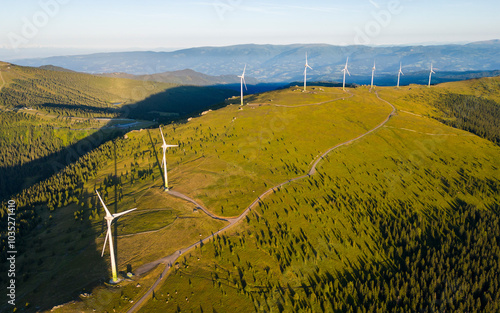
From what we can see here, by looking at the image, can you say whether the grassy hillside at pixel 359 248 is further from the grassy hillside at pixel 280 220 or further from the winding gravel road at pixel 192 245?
the winding gravel road at pixel 192 245

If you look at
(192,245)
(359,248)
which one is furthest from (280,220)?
(192,245)

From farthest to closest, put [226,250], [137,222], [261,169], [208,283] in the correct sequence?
[261,169] → [137,222] → [226,250] → [208,283]

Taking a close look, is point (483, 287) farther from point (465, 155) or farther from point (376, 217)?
point (465, 155)

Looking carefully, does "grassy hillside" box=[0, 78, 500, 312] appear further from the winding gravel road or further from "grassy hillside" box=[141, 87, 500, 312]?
the winding gravel road

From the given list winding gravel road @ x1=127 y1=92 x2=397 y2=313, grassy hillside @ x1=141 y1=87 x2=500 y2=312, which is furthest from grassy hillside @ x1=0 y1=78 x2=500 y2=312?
winding gravel road @ x1=127 y1=92 x2=397 y2=313

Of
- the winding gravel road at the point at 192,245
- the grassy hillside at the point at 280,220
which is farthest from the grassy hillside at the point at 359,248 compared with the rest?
the winding gravel road at the point at 192,245

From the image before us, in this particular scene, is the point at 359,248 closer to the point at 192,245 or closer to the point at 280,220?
the point at 280,220

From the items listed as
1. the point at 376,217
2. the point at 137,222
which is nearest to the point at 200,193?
the point at 137,222

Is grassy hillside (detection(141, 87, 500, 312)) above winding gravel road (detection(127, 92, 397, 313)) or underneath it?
underneath
